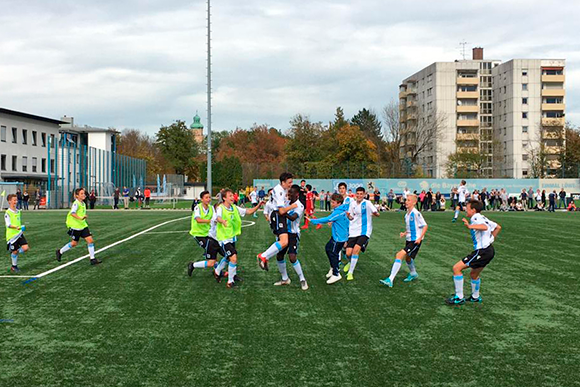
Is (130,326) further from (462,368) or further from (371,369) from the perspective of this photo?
(462,368)

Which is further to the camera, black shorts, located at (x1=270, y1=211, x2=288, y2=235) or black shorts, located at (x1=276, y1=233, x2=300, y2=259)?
black shorts, located at (x1=276, y1=233, x2=300, y2=259)

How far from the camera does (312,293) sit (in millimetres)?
9234

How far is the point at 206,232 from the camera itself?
35.6 ft

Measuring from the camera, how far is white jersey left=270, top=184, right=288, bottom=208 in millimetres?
9000

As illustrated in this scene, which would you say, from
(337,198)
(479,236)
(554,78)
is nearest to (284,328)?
(479,236)

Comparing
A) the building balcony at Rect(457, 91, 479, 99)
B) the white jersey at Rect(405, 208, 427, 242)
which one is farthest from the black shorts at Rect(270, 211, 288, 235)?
the building balcony at Rect(457, 91, 479, 99)

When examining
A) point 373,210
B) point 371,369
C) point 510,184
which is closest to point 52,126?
point 510,184

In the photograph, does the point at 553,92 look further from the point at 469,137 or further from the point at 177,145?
the point at 177,145

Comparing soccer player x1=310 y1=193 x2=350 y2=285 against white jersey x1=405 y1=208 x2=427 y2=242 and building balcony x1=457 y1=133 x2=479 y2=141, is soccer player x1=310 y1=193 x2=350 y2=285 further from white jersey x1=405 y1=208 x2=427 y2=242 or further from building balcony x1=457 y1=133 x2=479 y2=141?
building balcony x1=457 y1=133 x2=479 y2=141

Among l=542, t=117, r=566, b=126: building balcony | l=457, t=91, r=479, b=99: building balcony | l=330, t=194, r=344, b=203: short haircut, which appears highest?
l=457, t=91, r=479, b=99: building balcony

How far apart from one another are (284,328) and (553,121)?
86179 mm

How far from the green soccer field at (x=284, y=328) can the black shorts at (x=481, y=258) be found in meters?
0.65

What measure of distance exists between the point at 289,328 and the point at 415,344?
157cm

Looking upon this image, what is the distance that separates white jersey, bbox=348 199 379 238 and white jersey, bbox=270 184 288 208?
1775 mm
